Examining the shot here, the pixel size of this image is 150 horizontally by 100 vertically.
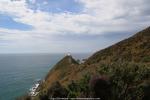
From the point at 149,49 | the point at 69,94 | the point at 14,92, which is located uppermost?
the point at 149,49

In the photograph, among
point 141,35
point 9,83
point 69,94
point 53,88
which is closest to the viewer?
point 69,94

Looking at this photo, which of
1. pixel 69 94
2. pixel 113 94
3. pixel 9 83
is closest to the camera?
pixel 113 94

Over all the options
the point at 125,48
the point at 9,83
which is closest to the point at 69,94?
the point at 125,48

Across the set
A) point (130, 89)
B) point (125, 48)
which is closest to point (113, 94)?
point (130, 89)

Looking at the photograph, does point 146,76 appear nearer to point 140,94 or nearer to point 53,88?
point 140,94

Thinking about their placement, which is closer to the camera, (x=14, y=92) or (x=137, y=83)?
(x=137, y=83)

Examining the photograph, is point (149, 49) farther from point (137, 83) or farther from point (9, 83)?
point (9, 83)

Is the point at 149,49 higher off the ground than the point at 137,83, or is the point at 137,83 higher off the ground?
the point at 149,49

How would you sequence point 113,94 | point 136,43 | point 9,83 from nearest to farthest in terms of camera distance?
point 113,94 → point 136,43 → point 9,83

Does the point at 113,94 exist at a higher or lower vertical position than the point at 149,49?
lower
